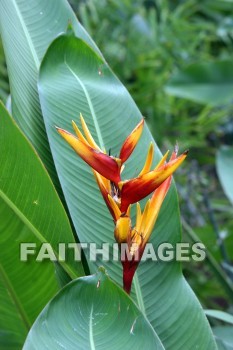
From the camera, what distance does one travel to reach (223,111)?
7.82 ft

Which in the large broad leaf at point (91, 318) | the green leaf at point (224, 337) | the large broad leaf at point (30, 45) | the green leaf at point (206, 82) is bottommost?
the green leaf at point (224, 337)

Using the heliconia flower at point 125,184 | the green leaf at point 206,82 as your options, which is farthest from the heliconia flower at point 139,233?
the green leaf at point 206,82

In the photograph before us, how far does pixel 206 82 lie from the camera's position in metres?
2.18

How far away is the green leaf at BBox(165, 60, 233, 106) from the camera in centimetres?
210

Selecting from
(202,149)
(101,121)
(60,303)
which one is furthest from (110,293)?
(202,149)

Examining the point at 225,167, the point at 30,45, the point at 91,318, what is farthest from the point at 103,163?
the point at 225,167

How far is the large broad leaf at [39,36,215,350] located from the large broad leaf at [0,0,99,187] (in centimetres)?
3

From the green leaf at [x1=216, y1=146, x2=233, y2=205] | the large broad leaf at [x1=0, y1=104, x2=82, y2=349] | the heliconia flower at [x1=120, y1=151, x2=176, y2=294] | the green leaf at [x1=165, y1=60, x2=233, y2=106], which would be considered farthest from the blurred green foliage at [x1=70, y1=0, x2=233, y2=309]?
the heliconia flower at [x1=120, y1=151, x2=176, y2=294]

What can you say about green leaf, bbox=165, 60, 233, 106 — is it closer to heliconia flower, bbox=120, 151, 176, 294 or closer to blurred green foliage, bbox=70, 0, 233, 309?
blurred green foliage, bbox=70, 0, 233, 309

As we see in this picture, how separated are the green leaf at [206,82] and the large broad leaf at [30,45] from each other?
1031 mm

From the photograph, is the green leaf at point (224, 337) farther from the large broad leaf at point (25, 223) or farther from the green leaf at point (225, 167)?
the green leaf at point (225, 167)

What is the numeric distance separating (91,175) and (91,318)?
0.90 feet

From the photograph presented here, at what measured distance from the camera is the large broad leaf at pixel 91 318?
68 cm

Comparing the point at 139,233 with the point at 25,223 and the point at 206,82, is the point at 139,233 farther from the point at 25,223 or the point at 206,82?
the point at 206,82
